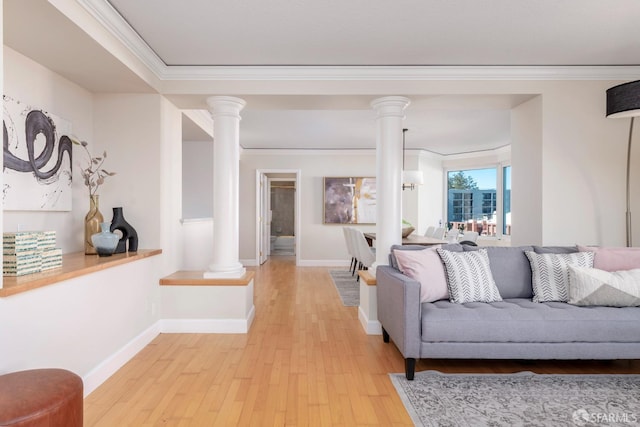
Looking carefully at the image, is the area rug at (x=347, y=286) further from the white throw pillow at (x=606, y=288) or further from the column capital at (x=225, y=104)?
the column capital at (x=225, y=104)

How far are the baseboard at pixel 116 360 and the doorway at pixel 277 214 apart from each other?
4.45m

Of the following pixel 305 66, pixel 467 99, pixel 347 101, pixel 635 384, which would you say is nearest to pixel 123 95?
pixel 305 66

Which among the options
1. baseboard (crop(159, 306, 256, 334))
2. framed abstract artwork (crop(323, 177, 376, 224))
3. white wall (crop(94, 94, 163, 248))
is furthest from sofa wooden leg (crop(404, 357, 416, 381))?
framed abstract artwork (crop(323, 177, 376, 224))

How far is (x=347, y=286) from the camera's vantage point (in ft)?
18.5

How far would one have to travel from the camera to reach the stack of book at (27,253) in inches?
75.9

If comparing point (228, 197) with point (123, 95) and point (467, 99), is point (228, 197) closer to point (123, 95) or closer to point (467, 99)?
point (123, 95)

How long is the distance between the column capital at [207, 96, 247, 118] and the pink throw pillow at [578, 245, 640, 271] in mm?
3320

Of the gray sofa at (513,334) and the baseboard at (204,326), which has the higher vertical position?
the gray sofa at (513,334)

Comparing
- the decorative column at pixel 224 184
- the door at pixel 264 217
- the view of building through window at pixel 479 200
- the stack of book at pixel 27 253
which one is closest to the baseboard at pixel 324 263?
the door at pixel 264 217

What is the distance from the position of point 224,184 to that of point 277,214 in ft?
26.6

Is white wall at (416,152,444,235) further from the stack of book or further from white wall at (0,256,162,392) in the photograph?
the stack of book

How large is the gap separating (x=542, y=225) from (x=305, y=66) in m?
2.60

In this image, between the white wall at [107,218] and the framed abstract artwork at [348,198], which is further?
the framed abstract artwork at [348,198]

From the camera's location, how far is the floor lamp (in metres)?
2.83
